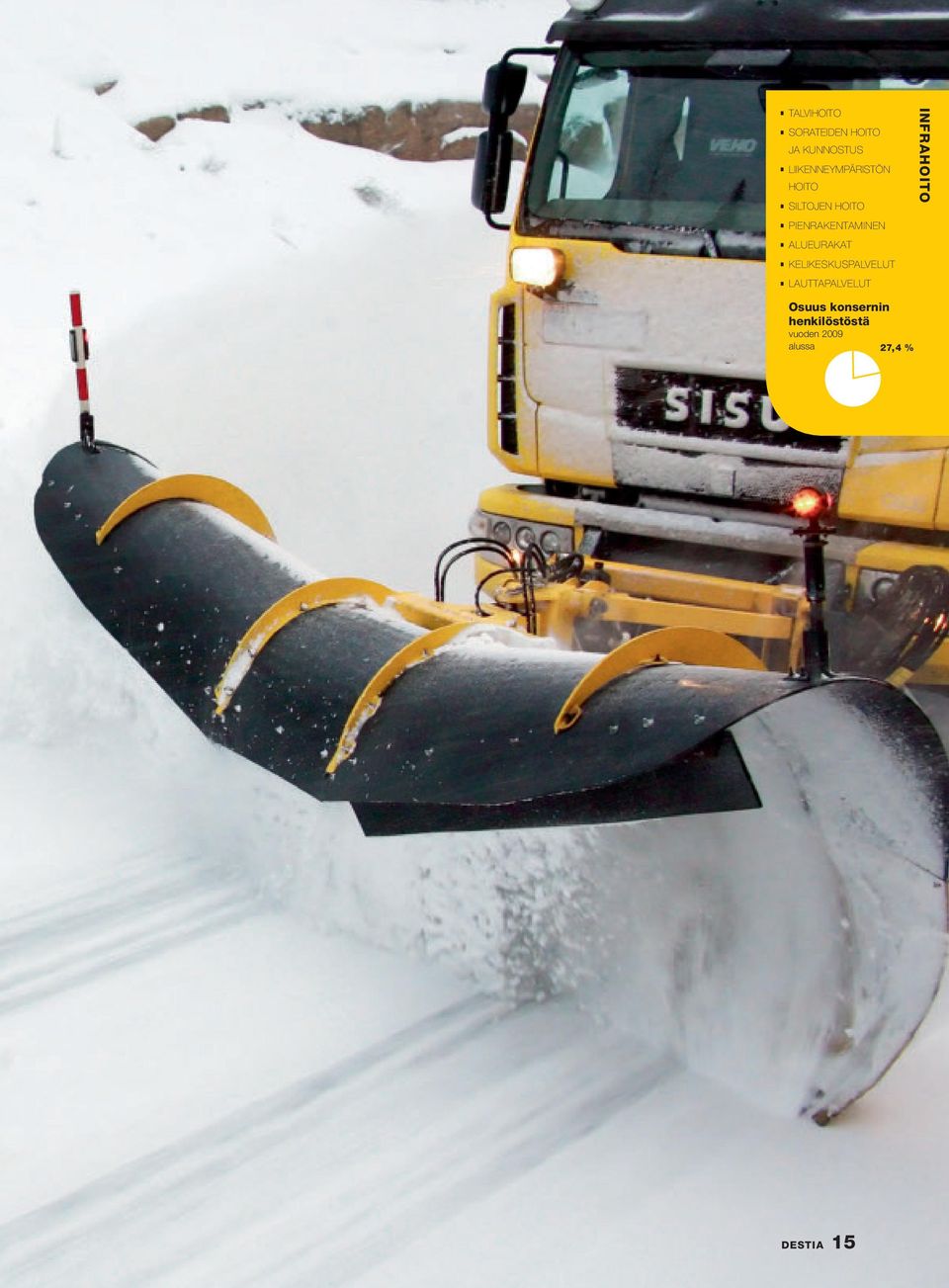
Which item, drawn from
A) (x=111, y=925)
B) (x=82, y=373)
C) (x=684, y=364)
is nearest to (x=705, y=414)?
(x=684, y=364)

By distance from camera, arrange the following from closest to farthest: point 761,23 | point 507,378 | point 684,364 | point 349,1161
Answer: point 349,1161 → point 761,23 → point 684,364 → point 507,378

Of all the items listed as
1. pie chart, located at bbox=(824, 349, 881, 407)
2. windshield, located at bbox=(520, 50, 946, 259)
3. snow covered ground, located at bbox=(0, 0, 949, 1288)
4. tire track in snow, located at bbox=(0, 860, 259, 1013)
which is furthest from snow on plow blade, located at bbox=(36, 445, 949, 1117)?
windshield, located at bbox=(520, 50, 946, 259)

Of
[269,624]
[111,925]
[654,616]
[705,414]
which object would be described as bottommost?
[111,925]

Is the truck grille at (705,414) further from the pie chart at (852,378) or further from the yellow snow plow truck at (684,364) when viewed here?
the pie chart at (852,378)

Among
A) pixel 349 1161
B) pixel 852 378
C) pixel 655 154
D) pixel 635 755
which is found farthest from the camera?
pixel 655 154

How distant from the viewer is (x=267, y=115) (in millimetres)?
13719

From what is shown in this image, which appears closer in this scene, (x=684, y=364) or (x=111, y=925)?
(x=111, y=925)

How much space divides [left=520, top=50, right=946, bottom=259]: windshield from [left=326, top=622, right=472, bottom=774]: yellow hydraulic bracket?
164 cm

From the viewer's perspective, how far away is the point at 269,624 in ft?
10.9

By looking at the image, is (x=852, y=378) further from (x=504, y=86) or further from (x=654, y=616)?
(x=504, y=86)

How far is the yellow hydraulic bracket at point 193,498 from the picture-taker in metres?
3.89

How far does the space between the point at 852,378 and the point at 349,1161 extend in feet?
5.75

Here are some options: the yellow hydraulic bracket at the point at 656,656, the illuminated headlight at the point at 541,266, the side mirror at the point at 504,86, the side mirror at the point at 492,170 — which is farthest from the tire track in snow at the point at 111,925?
the side mirror at the point at 504,86

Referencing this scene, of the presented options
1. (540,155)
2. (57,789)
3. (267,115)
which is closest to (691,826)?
(57,789)
